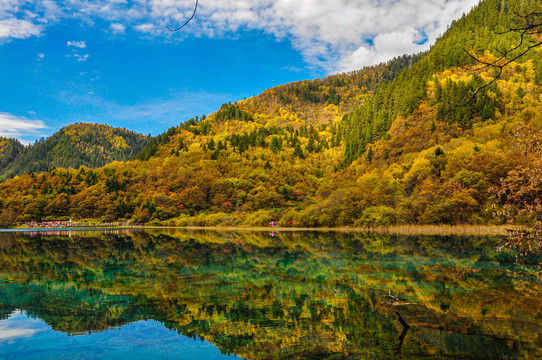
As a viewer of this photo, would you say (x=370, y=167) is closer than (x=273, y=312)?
No

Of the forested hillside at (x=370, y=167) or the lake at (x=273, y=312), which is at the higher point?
the forested hillside at (x=370, y=167)

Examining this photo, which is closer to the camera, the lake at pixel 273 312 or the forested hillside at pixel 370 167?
the lake at pixel 273 312

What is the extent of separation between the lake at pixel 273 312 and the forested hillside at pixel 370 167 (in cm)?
3262

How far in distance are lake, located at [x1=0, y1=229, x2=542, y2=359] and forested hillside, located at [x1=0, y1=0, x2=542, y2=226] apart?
107ft

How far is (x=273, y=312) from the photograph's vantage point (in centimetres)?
1103

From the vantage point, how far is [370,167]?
9206 cm

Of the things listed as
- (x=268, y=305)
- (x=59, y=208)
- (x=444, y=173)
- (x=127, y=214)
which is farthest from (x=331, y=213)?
(x=59, y=208)

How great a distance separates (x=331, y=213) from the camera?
68125mm

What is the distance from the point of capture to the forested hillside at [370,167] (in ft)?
187

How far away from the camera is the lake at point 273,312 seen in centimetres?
821

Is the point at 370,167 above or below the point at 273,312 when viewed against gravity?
above

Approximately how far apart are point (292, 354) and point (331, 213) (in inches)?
2419

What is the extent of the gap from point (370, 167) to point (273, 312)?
85214mm

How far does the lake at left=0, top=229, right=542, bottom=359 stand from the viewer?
8.21m
